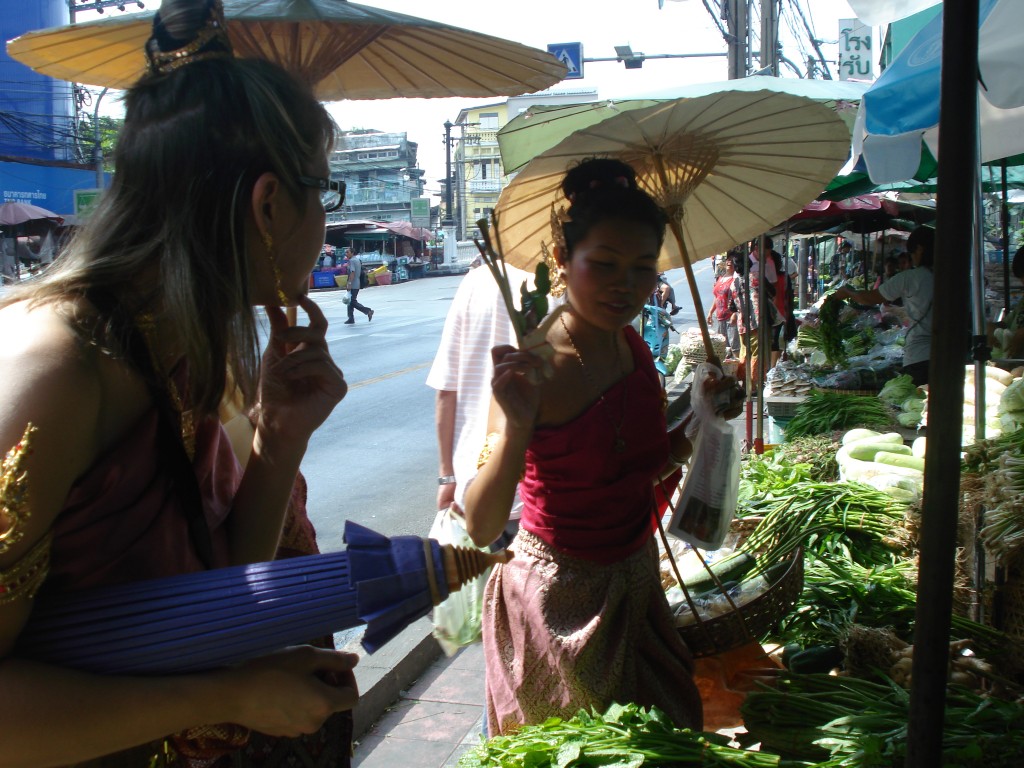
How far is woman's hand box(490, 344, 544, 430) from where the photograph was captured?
5.74ft

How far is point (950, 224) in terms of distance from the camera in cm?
109

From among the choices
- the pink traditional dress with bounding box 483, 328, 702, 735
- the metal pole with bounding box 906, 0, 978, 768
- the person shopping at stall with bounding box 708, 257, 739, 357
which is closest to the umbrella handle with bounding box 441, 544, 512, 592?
the metal pole with bounding box 906, 0, 978, 768

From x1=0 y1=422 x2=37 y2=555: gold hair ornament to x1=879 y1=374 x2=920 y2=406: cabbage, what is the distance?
6.31 meters

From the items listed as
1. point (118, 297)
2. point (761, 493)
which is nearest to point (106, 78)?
point (118, 297)

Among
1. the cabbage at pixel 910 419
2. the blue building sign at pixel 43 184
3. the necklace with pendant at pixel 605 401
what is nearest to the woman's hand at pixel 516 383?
the necklace with pendant at pixel 605 401

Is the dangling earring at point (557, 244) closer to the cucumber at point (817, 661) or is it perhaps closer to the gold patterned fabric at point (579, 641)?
the gold patterned fabric at point (579, 641)

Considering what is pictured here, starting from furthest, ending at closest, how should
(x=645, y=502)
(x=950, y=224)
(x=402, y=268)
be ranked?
(x=402, y=268) < (x=645, y=502) < (x=950, y=224)

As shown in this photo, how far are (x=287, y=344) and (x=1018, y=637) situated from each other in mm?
2428

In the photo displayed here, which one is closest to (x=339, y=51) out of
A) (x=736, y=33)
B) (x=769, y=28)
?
(x=769, y=28)

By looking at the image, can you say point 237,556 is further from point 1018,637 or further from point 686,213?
point 1018,637

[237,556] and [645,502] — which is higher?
[237,556]

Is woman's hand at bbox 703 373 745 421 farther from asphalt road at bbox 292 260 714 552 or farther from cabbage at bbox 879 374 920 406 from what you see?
cabbage at bbox 879 374 920 406

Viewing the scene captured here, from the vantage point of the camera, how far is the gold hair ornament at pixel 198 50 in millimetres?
1248

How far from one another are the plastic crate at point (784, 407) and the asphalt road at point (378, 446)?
2888 millimetres
